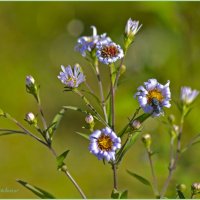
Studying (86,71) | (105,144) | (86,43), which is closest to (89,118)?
(105,144)

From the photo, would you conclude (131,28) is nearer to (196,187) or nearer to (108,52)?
(108,52)

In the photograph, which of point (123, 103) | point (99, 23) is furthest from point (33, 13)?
point (123, 103)

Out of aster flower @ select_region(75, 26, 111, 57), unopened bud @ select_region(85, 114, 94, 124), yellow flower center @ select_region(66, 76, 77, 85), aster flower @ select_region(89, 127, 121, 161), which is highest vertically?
aster flower @ select_region(75, 26, 111, 57)

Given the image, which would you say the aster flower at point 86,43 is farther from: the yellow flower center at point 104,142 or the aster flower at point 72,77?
the yellow flower center at point 104,142

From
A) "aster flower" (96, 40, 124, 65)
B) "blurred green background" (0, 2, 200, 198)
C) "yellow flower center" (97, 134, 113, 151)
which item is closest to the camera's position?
"yellow flower center" (97, 134, 113, 151)

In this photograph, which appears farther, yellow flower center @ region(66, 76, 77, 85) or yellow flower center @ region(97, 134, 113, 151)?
yellow flower center @ region(66, 76, 77, 85)

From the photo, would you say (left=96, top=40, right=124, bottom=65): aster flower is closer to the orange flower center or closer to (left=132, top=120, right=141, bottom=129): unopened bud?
the orange flower center

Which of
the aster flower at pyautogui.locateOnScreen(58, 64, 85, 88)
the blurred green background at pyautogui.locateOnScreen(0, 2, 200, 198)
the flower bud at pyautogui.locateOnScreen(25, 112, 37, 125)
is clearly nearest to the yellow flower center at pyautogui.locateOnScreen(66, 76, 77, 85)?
the aster flower at pyautogui.locateOnScreen(58, 64, 85, 88)
